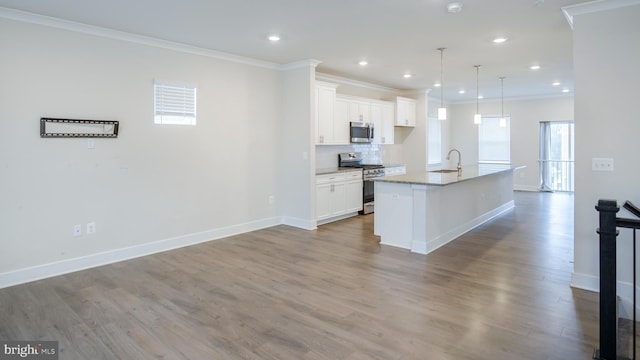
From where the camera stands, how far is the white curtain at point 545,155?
10.1 m

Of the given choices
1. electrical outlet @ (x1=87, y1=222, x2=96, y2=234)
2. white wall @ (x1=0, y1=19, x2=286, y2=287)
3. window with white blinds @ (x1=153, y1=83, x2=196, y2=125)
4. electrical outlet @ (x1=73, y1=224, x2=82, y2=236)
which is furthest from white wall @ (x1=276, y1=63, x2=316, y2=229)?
electrical outlet @ (x1=73, y1=224, x2=82, y2=236)

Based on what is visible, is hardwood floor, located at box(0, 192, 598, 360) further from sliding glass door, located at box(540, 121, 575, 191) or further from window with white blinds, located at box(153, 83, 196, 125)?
sliding glass door, located at box(540, 121, 575, 191)

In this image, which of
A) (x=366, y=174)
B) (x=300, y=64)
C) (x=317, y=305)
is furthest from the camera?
(x=366, y=174)

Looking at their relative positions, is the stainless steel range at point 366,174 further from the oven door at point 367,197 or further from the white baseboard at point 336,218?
the white baseboard at point 336,218

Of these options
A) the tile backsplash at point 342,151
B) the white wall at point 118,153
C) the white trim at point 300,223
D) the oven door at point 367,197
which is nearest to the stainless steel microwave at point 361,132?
the tile backsplash at point 342,151

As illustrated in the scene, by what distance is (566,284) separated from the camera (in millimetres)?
3555

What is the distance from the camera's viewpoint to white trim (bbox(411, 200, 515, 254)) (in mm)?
4625

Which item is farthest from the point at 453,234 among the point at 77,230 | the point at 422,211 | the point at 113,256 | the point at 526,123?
the point at 526,123

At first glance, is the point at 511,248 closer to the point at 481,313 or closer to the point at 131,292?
the point at 481,313

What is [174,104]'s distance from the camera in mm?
4852

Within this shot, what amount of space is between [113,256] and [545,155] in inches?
406

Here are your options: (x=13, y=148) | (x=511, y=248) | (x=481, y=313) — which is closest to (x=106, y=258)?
(x=13, y=148)

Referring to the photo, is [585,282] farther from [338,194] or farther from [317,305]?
[338,194]

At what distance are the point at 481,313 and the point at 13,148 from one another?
14.8 ft
